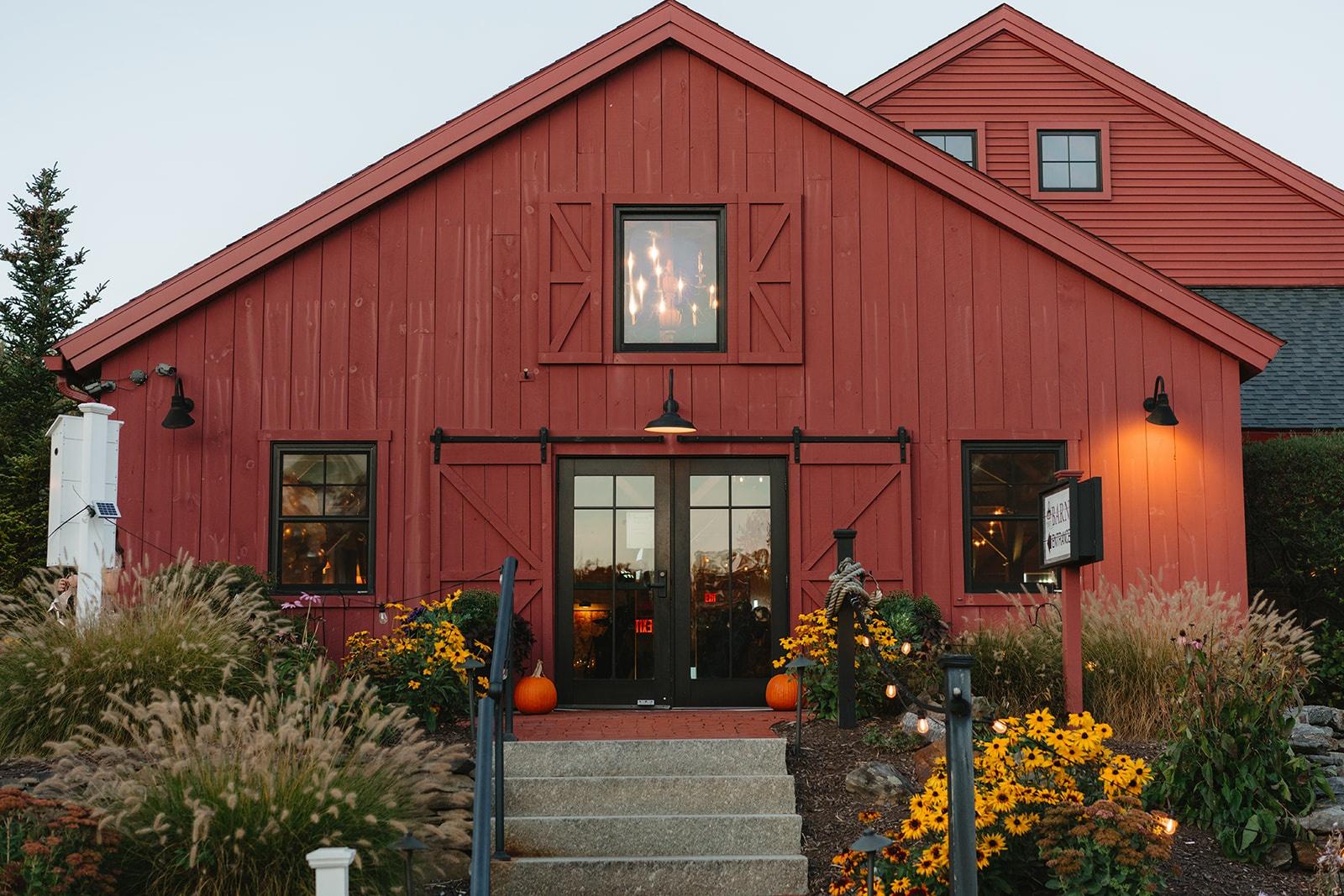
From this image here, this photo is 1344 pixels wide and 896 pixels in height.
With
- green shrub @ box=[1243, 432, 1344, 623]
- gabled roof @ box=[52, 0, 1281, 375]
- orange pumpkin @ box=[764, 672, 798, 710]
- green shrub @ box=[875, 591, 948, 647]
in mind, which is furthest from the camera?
green shrub @ box=[1243, 432, 1344, 623]

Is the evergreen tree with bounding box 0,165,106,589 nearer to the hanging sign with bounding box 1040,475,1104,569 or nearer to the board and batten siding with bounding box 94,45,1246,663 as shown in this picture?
the board and batten siding with bounding box 94,45,1246,663

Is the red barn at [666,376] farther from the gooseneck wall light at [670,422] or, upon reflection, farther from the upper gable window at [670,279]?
the gooseneck wall light at [670,422]

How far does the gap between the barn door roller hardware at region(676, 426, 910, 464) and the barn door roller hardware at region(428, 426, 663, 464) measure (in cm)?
38

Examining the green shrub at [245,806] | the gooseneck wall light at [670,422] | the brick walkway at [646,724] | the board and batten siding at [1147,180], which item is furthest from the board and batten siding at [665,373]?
the board and batten siding at [1147,180]

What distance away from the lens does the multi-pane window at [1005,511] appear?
10.7 meters

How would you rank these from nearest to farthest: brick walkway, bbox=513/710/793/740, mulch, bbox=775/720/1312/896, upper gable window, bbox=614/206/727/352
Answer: mulch, bbox=775/720/1312/896 → brick walkway, bbox=513/710/793/740 → upper gable window, bbox=614/206/727/352

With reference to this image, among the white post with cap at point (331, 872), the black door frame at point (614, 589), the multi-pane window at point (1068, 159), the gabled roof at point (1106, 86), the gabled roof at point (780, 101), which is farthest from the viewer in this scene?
the multi-pane window at point (1068, 159)

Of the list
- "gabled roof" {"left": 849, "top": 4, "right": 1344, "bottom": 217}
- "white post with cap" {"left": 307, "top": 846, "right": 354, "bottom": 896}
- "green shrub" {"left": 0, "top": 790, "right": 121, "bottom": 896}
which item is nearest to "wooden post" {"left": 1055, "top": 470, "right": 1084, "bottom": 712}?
"white post with cap" {"left": 307, "top": 846, "right": 354, "bottom": 896}

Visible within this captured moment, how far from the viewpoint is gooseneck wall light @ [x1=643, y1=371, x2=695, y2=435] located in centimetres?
1012

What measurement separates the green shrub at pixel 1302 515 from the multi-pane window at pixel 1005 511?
103 inches

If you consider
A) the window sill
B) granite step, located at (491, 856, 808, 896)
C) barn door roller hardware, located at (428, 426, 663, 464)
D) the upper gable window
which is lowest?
granite step, located at (491, 856, 808, 896)

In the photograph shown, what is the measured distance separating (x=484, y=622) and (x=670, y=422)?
2062 mm

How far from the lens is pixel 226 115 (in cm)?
1647

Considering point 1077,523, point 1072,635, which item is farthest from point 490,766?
point 1072,635
